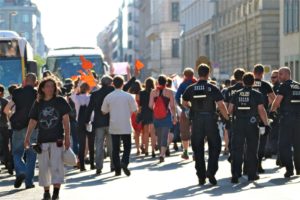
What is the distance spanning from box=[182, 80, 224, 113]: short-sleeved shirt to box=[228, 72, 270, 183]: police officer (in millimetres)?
407

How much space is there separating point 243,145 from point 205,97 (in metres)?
1.06

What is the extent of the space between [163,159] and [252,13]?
42.3m

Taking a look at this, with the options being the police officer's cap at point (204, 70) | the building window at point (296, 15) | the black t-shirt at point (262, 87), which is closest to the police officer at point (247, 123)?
the police officer's cap at point (204, 70)

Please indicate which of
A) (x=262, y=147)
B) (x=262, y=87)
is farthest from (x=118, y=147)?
(x=262, y=87)

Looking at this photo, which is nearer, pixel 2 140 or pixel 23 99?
pixel 23 99

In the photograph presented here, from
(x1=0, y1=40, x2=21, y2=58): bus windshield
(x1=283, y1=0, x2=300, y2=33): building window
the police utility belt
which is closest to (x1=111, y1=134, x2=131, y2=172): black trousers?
the police utility belt

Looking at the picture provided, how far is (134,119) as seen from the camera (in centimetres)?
2558

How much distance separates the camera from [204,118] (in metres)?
16.1

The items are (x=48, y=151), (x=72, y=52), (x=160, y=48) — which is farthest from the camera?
(x=160, y=48)

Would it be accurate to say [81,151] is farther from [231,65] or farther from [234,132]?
[231,65]

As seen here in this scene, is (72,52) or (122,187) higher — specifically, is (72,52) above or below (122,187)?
above

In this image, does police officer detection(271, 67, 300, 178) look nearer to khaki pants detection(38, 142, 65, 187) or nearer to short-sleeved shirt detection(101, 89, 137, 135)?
short-sleeved shirt detection(101, 89, 137, 135)

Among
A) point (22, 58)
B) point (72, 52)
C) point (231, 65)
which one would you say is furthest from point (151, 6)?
point (22, 58)

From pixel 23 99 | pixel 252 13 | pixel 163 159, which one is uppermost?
pixel 252 13
